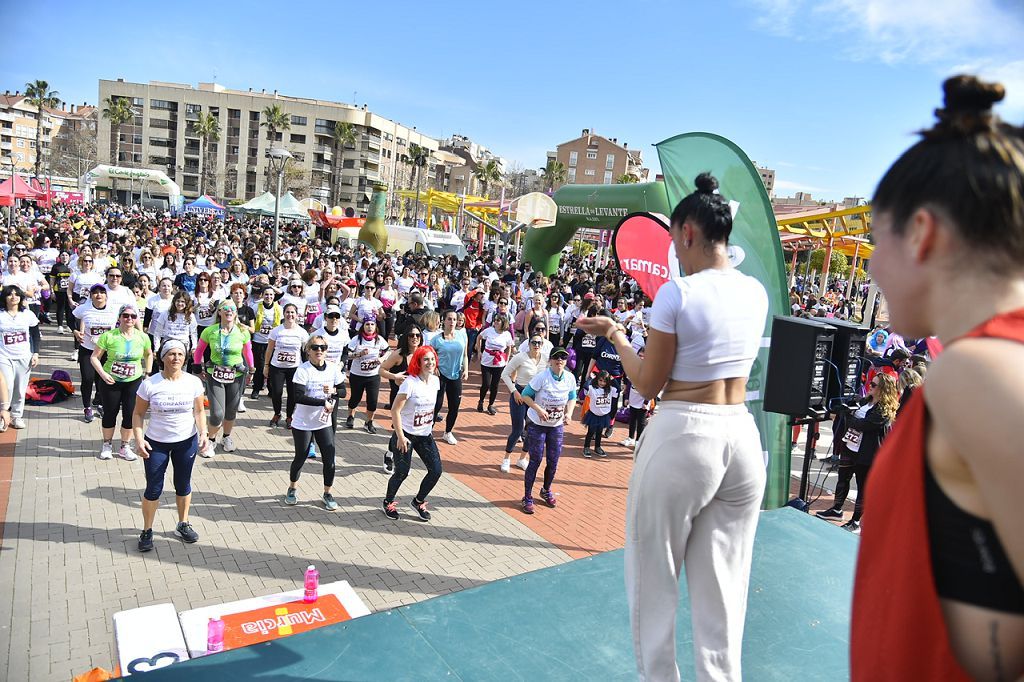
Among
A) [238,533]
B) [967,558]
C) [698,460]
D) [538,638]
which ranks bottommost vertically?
[238,533]

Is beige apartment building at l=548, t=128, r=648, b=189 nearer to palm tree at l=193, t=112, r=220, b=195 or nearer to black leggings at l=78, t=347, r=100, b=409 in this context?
palm tree at l=193, t=112, r=220, b=195

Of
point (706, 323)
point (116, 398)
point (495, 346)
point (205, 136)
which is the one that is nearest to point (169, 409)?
point (116, 398)

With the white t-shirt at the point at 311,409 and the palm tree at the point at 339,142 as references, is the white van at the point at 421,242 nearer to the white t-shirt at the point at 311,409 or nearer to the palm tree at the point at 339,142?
the white t-shirt at the point at 311,409

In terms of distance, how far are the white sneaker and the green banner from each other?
21.5 ft

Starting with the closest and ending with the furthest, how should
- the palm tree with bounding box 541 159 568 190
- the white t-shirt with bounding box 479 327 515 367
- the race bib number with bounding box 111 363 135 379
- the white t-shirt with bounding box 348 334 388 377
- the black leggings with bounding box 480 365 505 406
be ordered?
the race bib number with bounding box 111 363 135 379 → the white t-shirt with bounding box 348 334 388 377 → the white t-shirt with bounding box 479 327 515 367 → the black leggings with bounding box 480 365 505 406 → the palm tree with bounding box 541 159 568 190

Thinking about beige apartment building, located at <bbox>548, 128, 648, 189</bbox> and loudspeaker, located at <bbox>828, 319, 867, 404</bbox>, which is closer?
loudspeaker, located at <bbox>828, 319, 867, 404</bbox>

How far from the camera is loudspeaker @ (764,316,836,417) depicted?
4426 mm

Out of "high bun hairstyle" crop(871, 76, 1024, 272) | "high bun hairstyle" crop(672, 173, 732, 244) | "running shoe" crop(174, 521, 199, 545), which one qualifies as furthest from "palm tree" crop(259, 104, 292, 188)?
"high bun hairstyle" crop(871, 76, 1024, 272)

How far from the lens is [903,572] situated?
98 centimetres

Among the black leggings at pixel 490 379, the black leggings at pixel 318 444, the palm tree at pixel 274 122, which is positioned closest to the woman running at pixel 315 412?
the black leggings at pixel 318 444

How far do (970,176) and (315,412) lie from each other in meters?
6.21

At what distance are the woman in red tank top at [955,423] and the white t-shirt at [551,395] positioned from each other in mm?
6065

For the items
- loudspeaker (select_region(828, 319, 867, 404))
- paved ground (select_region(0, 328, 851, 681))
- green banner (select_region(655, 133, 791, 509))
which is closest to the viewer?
paved ground (select_region(0, 328, 851, 681))

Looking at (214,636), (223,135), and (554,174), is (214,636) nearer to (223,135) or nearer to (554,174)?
(554,174)
